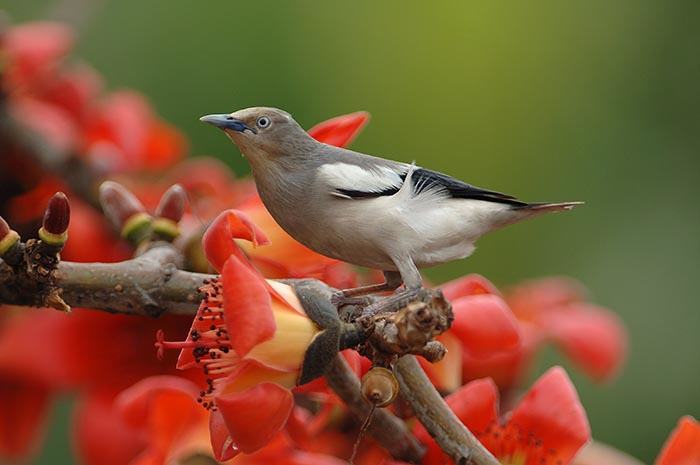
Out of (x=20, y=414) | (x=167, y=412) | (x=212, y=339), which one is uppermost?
(x=212, y=339)

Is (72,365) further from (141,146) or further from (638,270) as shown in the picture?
(638,270)

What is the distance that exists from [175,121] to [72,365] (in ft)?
2.19

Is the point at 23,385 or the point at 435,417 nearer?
the point at 435,417

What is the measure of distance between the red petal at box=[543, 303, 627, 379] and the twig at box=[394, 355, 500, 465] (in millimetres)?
343

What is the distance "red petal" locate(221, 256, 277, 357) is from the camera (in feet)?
1.36

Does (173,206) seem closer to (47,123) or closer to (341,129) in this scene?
(341,129)

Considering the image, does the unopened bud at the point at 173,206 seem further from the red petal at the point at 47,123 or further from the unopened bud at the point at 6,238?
the red petal at the point at 47,123

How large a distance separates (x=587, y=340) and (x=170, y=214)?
0.36 m

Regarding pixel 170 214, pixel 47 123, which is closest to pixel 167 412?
pixel 170 214

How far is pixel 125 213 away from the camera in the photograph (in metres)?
0.58

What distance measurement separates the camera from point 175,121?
4.38 feet

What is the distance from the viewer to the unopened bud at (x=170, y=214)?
0.55 m

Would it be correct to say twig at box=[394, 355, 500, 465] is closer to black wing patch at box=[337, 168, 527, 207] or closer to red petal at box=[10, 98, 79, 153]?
black wing patch at box=[337, 168, 527, 207]

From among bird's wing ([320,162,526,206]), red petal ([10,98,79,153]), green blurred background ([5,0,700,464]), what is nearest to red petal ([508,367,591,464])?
bird's wing ([320,162,526,206])
